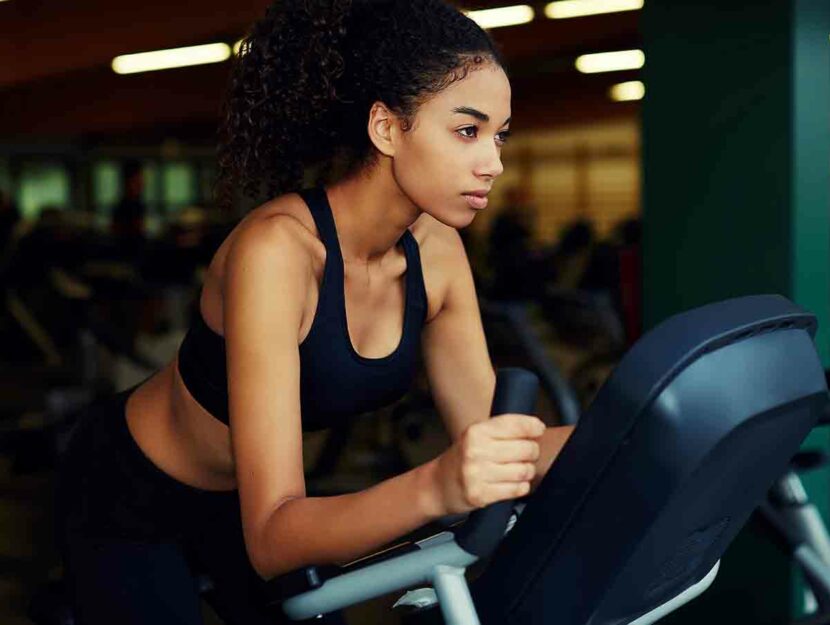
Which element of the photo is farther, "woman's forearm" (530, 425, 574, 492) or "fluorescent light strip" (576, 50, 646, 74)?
"fluorescent light strip" (576, 50, 646, 74)

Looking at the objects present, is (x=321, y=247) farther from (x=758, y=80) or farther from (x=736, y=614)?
(x=736, y=614)

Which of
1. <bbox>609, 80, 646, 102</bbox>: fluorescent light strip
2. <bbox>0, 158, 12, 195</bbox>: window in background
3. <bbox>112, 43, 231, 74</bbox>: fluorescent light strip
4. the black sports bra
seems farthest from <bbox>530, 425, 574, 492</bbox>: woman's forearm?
<bbox>0, 158, 12, 195</bbox>: window in background

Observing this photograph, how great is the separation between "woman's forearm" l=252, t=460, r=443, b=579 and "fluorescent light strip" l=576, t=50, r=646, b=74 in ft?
31.5

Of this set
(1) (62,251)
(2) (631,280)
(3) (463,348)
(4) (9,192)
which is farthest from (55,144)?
(3) (463,348)

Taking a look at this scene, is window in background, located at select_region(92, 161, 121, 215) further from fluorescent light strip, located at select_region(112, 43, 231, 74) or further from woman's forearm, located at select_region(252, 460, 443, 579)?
woman's forearm, located at select_region(252, 460, 443, 579)

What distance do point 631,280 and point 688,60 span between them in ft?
2.33

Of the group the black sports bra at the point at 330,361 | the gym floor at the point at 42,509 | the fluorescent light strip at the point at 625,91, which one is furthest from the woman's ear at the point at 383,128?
the fluorescent light strip at the point at 625,91

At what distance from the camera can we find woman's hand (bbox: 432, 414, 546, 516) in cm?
95

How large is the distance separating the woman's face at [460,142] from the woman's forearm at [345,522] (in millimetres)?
349

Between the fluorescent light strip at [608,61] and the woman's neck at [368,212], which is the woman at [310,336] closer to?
the woman's neck at [368,212]

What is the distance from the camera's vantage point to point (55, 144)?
16.9m

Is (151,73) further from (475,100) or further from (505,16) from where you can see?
(475,100)

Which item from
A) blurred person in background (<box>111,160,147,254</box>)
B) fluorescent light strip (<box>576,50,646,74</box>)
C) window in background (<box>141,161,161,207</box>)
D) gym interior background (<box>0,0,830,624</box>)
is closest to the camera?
gym interior background (<box>0,0,830,624</box>)

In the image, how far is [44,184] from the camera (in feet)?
54.5
